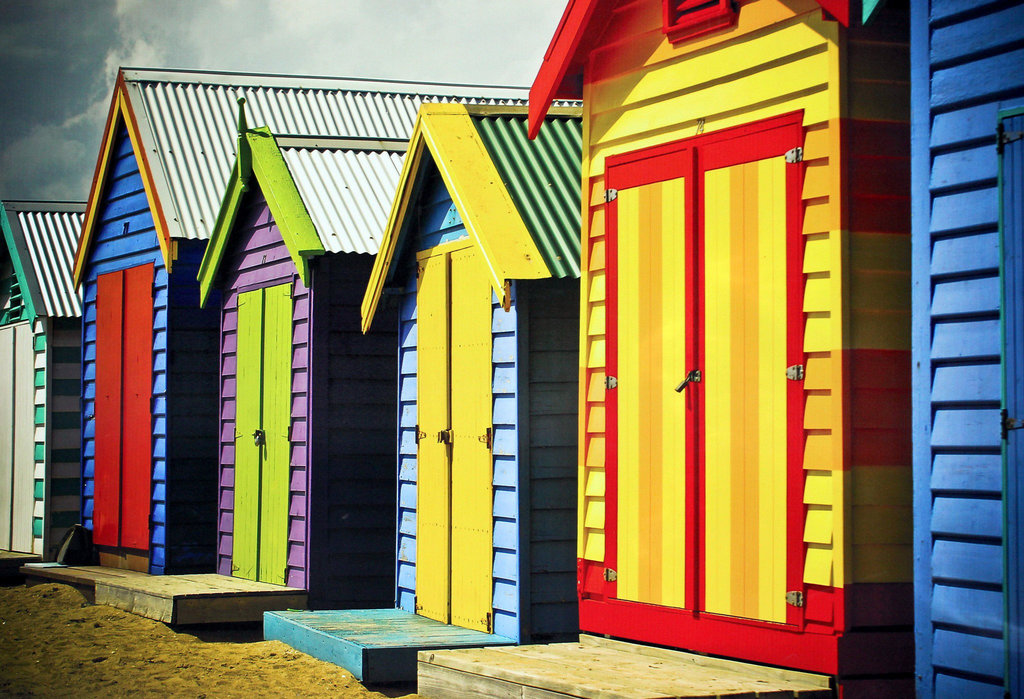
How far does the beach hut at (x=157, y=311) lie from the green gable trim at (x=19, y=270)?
1.30 meters

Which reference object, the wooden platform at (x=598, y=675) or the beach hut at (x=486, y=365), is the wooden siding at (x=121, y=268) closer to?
the beach hut at (x=486, y=365)

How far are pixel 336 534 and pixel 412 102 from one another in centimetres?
856

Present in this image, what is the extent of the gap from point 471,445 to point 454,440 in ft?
1.03

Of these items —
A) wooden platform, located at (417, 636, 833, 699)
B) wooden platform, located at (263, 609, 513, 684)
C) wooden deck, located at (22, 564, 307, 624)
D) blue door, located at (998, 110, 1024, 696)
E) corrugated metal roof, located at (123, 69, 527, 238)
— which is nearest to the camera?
blue door, located at (998, 110, 1024, 696)

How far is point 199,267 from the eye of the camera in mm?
13500

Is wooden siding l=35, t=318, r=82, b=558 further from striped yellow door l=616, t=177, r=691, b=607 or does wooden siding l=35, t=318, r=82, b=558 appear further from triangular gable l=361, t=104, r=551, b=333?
striped yellow door l=616, t=177, r=691, b=607

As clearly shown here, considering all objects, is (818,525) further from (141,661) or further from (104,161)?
(104,161)

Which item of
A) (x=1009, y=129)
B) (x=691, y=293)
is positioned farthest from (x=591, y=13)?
(x=1009, y=129)

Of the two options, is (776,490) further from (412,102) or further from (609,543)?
(412,102)

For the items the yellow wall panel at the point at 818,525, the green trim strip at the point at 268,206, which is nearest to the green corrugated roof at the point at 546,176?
the green trim strip at the point at 268,206

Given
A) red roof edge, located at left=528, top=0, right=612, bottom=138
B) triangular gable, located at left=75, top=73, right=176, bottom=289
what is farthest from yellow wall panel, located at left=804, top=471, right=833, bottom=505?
triangular gable, located at left=75, top=73, right=176, bottom=289

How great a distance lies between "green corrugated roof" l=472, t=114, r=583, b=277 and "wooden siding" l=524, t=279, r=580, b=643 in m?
0.32

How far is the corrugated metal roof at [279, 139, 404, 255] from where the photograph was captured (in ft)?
37.2

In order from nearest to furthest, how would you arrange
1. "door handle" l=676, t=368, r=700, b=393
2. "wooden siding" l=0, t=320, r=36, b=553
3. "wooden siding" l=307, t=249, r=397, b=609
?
"door handle" l=676, t=368, r=700, b=393 < "wooden siding" l=307, t=249, r=397, b=609 < "wooden siding" l=0, t=320, r=36, b=553
